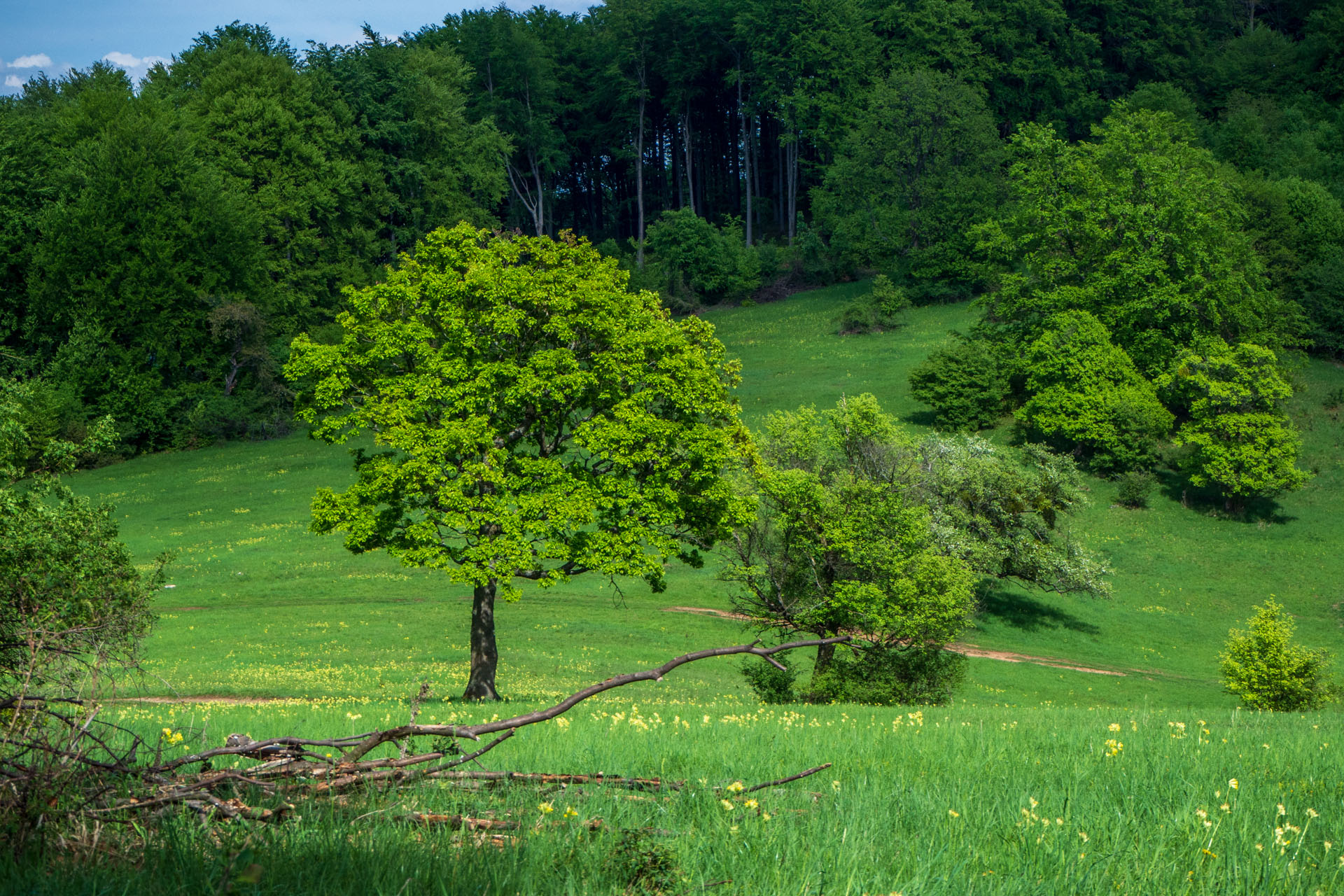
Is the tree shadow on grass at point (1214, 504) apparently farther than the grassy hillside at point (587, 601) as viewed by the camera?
Yes

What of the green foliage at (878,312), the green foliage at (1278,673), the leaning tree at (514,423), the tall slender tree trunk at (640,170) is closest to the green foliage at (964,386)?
the green foliage at (878,312)

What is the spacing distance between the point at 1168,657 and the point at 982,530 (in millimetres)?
8793

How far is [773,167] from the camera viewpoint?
122 m

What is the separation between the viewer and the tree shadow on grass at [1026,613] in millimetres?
41219

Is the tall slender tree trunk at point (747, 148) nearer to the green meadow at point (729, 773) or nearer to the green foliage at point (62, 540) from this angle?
the green meadow at point (729, 773)

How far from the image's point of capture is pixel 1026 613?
4278cm

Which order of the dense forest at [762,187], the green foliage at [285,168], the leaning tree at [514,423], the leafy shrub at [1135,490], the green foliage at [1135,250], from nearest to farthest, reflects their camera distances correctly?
the leaning tree at [514,423] → the leafy shrub at [1135,490] → the green foliage at [1135,250] → the dense forest at [762,187] → the green foliage at [285,168]

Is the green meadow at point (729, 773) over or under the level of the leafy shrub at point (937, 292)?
under

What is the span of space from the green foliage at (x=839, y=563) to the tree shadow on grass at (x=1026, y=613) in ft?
57.2

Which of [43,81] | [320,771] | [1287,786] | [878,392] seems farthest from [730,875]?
[43,81]

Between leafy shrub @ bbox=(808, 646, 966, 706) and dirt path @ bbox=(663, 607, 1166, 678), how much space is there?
40.0 feet

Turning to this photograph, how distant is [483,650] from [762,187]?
107457mm

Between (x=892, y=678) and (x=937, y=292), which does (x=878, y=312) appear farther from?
(x=892, y=678)

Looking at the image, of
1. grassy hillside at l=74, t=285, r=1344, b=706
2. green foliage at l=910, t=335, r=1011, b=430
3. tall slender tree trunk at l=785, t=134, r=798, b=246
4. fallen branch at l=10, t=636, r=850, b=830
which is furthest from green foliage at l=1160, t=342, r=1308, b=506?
tall slender tree trunk at l=785, t=134, r=798, b=246
